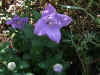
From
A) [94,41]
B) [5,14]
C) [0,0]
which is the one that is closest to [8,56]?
[94,41]

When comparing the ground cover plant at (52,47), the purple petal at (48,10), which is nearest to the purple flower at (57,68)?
the ground cover plant at (52,47)

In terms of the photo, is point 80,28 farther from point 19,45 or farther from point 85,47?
point 19,45

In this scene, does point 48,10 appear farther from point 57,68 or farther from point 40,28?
point 57,68

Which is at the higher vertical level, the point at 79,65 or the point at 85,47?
the point at 85,47

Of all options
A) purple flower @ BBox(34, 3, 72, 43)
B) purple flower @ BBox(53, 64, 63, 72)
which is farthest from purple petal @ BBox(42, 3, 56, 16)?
purple flower @ BBox(53, 64, 63, 72)

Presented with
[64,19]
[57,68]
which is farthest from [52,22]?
[57,68]

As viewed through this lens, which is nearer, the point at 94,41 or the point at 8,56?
the point at 8,56

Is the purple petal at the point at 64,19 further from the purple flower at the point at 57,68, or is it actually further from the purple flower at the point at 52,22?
the purple flower at the point at 57,68
